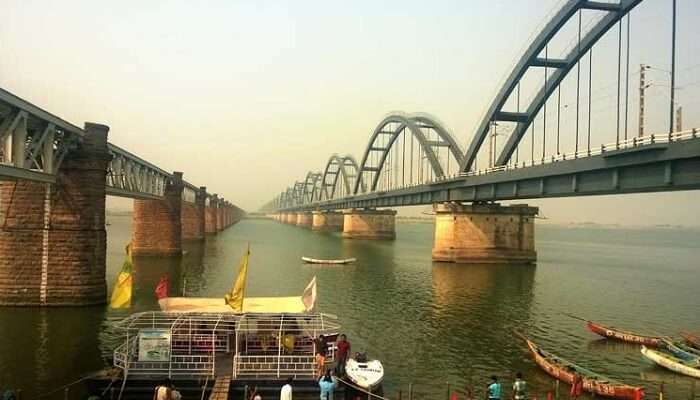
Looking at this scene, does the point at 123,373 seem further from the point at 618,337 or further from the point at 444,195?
the point at 444,195

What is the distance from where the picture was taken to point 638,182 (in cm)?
3616

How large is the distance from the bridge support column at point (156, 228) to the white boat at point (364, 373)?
59.1 meters

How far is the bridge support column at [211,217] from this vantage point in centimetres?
14588

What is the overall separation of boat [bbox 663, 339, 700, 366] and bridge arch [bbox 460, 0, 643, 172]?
36.1 m

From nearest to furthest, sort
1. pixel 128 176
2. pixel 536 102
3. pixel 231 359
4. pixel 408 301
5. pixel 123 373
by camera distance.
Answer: pixel 123 373
pixel 231 359
pixel 408 301
pixel 128 176
pixel 536 102

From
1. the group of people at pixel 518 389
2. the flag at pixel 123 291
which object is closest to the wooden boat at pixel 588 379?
the group of people at pixel 518 389

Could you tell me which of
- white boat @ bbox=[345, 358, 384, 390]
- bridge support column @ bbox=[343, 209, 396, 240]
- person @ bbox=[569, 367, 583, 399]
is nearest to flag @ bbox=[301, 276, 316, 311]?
white boat @ bbox=[345, 358, 384, 390]

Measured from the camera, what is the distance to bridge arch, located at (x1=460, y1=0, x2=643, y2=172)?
181ft

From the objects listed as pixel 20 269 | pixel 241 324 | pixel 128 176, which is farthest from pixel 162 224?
pixel 241 324

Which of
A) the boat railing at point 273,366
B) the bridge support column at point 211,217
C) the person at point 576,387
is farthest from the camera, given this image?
the bridge support column at point 211,217

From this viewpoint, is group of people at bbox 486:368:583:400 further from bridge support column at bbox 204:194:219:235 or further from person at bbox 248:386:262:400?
bridge support column at bbox 204:194:219:235

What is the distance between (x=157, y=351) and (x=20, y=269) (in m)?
18.1

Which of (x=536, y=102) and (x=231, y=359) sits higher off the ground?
(x=536, y=102)

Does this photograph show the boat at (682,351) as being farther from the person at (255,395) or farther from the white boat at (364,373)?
the person at (255,395)
